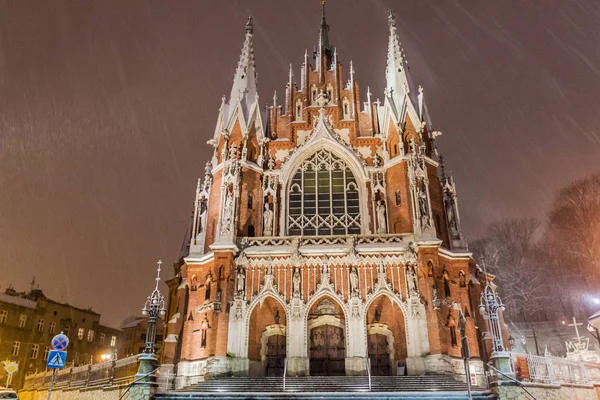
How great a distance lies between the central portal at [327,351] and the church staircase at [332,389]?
8.95 feet

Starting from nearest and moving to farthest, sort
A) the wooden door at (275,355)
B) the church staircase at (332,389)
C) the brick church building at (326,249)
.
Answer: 1. the church staircase at (332,389)
2. the brick church building at (326,249)
3. the wooden door at (275,355)

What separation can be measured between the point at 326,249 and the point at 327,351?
4.64 m

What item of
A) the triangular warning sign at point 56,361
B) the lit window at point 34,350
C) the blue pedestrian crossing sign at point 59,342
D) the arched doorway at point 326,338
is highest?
the lit window at point 34,350

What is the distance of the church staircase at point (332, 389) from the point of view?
16.5m

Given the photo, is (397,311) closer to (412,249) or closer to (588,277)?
(412,249)

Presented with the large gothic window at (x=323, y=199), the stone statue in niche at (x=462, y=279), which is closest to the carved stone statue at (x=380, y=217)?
the large gothic window at (x=323, y=199)

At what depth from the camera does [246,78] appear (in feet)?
104

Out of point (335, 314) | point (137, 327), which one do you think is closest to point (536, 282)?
point (335, 314)

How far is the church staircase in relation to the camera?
651 inches

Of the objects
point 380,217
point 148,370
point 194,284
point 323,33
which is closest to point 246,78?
point 323,33

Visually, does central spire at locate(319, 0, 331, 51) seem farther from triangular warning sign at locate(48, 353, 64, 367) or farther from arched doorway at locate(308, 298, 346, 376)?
triangular warning sign at locate(48, 353, 64, 367)

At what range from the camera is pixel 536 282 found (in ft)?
127

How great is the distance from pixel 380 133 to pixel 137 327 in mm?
46142

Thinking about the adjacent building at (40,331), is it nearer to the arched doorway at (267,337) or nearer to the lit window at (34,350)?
the lit window at (34,350)
